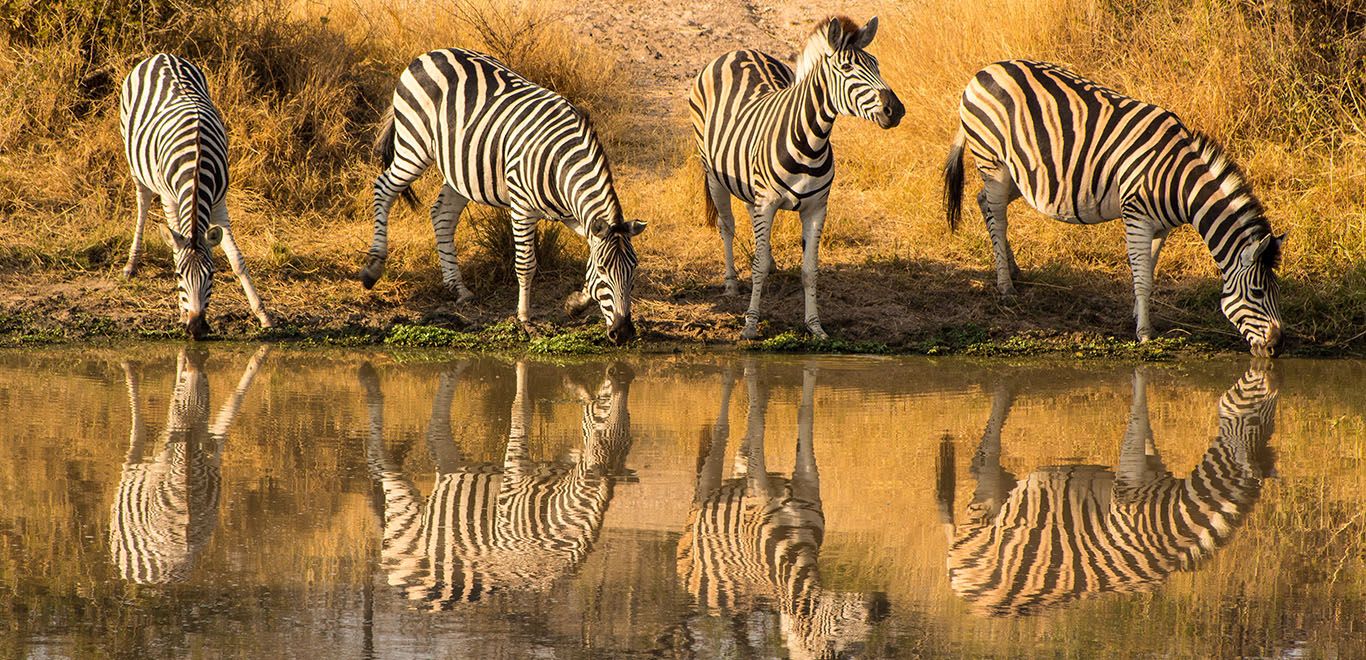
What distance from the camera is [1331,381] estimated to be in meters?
8.84

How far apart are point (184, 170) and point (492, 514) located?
516cm

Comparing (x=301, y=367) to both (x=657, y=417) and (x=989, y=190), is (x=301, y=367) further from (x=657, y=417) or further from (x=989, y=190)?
(x=989, y=190)

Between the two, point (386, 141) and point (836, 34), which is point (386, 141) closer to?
point (386, 141)

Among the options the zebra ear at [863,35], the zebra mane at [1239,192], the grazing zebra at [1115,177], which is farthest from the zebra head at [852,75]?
the zebra mane at [1239,192]

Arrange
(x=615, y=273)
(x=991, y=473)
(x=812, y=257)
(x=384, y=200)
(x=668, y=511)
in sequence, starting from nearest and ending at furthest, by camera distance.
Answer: (x=668, y=511), (x=991, y=473), (x=615, y=273), (x=812, y=257), (x=384, y=200)

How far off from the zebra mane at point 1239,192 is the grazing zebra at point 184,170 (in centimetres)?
639

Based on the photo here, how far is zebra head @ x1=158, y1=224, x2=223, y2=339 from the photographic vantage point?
9.30 m

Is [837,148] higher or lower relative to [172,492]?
higher

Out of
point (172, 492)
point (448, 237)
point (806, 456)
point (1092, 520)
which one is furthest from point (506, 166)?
point (1092, 520)

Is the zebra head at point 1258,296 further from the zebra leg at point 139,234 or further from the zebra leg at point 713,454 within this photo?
the zebra leg at point 139,234

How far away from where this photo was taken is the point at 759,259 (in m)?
9.73

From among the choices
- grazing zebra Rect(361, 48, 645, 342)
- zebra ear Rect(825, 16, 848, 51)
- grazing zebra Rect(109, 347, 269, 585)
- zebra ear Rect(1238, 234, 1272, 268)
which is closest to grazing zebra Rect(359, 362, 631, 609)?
grazing zebra Rect(109, 347, 269, 585)

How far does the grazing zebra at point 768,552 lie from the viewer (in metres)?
4.71

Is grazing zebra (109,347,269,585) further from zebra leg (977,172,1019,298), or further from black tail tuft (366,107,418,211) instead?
zebra leg (977,172,1019,298)
